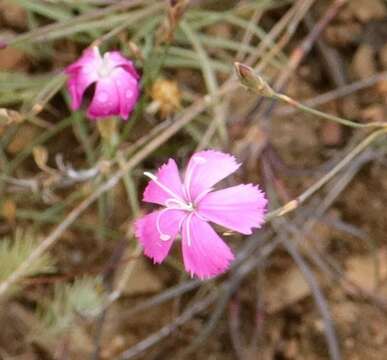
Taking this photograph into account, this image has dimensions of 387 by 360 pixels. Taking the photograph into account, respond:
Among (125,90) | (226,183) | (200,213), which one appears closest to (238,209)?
(200,213)

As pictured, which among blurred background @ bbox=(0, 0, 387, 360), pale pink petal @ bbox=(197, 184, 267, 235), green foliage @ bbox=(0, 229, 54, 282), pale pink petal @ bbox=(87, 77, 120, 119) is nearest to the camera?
pale pink petal @ bbox=(197, 184, 267, 235)

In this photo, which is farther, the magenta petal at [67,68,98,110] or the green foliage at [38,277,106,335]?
the green foliage at [38,277,106,335]

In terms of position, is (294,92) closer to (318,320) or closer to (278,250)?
(278,250)

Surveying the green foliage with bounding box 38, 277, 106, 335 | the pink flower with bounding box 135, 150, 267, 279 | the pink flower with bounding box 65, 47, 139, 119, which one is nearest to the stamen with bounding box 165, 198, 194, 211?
the pink flower with bounding box 135, 150, 267, 279

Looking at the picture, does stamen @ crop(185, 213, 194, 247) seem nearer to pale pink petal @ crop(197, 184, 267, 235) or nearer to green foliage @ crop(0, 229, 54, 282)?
pale pink petal @ crop(197, 184, 267, 235)

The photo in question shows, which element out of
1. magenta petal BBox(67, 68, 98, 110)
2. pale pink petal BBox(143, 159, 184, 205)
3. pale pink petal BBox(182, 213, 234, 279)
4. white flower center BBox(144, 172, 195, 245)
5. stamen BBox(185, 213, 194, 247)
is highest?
magenta petal BBox(67, 68, 98, 110)

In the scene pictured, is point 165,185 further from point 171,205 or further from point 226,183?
point 226,183

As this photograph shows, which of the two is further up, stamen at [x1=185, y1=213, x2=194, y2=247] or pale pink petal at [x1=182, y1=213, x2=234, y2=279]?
stamen at [x1=185, y1=213, x2=194, y2=247]
